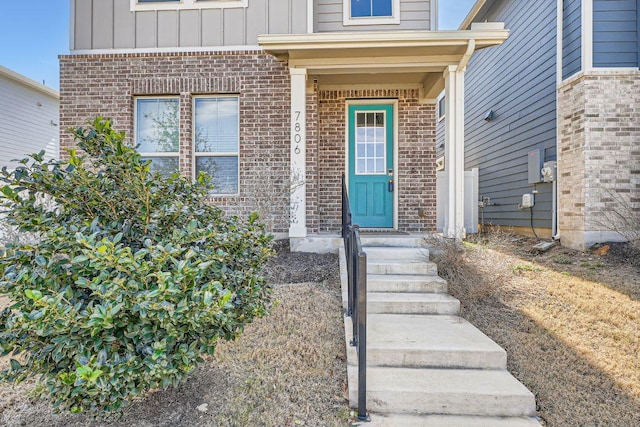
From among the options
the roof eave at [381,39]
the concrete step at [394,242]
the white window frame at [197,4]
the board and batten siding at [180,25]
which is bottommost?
the concrete step at [394,242]

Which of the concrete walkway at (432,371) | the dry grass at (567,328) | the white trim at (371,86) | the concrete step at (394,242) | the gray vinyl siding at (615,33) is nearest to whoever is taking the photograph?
the concrete walkway at (432,371)

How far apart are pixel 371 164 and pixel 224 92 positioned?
2.74 meters

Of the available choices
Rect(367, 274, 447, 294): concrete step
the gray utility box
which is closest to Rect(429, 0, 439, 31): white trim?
the gray utility box

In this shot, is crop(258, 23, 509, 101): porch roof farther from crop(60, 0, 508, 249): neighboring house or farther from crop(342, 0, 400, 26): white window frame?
crop(342, 0, 400, 26): white window frame

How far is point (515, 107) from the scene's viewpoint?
28.5 ft

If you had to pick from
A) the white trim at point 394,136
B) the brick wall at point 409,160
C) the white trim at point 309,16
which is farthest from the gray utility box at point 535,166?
the white trim at point 309,16

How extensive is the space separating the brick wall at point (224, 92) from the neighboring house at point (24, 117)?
5.09 m

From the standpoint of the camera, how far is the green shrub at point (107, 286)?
1704mm

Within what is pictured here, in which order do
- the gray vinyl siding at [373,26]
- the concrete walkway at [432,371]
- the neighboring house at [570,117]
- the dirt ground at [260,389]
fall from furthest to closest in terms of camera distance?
the neighboring house at [570,117], the gray vinyl siding at [373,26], the concrete walkway at [432,371], the dirt ground at [260,389]

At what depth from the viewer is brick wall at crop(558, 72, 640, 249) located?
594cm

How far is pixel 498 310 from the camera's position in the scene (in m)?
3.80

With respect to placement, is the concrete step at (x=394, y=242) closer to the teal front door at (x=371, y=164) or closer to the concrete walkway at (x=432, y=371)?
the concrete walkway at (x=432, y=371)

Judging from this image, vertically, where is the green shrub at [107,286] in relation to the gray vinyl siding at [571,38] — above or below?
below

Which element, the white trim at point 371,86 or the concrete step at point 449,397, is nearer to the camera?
the concrete step at point 449,397
